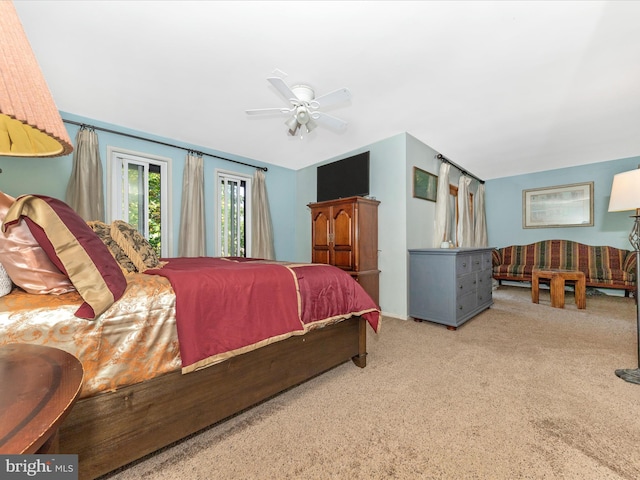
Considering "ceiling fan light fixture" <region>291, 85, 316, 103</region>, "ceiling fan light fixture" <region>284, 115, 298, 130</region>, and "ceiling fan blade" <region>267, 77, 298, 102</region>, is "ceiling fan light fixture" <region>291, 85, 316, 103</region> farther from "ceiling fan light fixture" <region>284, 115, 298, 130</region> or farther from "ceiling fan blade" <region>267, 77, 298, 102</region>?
"ceiling fan light fixture" <region>284, 115, 298, 130</region>

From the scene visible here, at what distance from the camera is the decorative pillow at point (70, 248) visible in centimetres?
95

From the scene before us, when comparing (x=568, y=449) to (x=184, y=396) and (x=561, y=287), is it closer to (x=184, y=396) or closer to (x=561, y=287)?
(x=184, y=396)

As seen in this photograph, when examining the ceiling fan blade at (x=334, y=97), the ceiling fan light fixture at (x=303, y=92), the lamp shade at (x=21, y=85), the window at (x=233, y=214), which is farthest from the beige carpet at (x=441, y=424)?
the window at (x=233, y=214)

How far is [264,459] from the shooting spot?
125 cm

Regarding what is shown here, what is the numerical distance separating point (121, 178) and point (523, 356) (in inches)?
193

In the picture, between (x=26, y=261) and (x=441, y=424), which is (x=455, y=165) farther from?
Answer: (x=26, y=261)

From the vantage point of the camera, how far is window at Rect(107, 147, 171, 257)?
3424 millimetres

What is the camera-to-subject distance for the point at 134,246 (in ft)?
6.13

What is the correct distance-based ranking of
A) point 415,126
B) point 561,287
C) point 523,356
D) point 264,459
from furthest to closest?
point 561,287
point 415,126
point 523,356
point 264,459

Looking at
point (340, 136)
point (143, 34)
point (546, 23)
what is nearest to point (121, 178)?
point (143, 34)

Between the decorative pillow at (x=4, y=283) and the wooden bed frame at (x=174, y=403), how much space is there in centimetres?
50

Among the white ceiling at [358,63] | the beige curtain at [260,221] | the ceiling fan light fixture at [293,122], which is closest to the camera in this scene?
the white ceiling at [358,63]

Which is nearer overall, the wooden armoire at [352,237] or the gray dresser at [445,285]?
the gray dresser at [445,285]

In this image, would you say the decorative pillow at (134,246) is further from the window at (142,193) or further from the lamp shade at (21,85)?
the window at (142,193)
